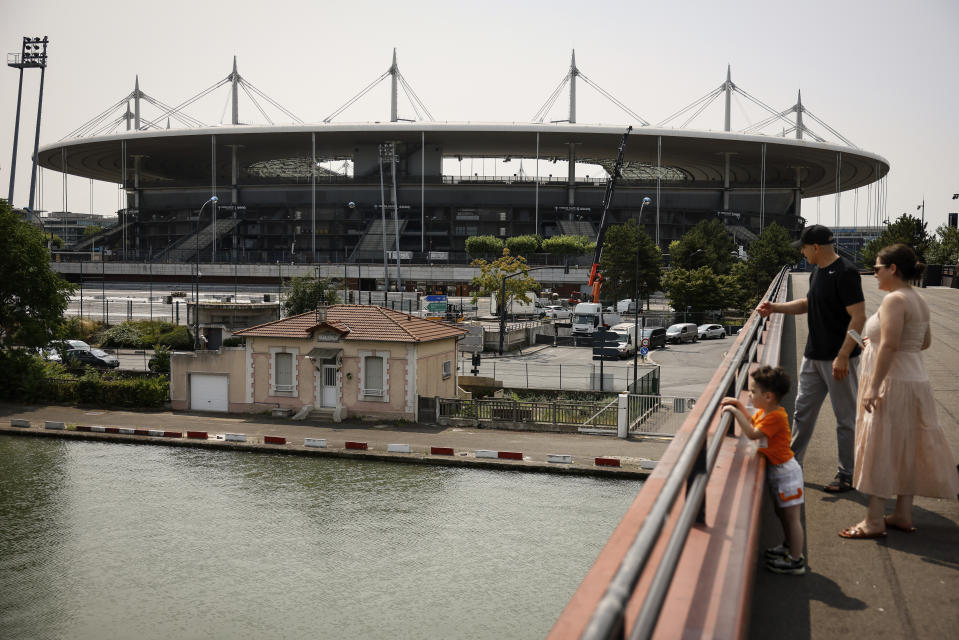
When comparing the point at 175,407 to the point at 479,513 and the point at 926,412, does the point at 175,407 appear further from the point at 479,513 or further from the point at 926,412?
the point at 926,412

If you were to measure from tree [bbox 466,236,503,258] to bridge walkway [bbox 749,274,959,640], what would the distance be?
97.5 metres

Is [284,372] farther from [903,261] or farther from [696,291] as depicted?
[696,291]

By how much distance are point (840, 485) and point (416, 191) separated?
113 meters

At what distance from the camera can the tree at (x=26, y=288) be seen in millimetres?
38344

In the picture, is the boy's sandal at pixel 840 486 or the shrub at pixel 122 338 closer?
the boy's sandal at pixel 840 486

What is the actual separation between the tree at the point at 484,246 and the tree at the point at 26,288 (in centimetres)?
6737

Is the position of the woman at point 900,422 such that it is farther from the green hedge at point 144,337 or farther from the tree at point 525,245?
the tree at point 525,245

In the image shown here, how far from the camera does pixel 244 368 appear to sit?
34.9m

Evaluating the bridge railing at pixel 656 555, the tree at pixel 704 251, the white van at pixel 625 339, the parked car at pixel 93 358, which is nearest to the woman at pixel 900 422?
the bridge railing at pixel 656 555

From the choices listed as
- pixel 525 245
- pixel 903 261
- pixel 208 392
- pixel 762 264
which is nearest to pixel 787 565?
pixel 903 261

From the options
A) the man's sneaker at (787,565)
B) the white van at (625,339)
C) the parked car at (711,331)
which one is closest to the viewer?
the man's sneaker at (787,565)

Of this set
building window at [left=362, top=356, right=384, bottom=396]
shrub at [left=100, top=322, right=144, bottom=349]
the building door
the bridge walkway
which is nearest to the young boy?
the bridge walkway

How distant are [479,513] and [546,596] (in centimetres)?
579

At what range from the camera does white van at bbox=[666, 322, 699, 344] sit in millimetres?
59688
